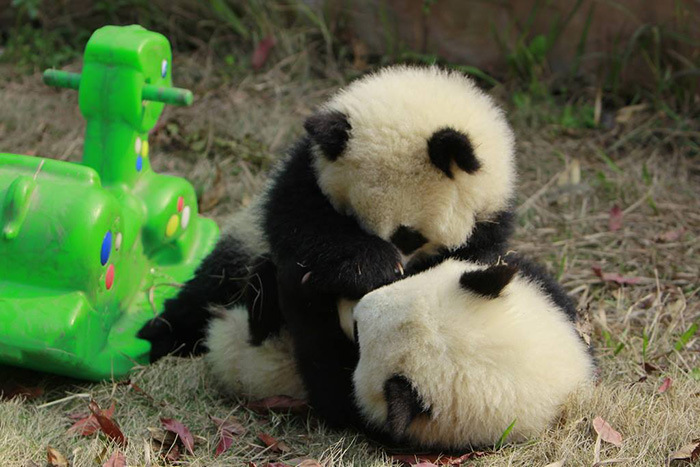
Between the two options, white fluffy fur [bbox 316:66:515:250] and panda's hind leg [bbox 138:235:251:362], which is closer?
white fluffy fur [bbox 316:66:515:250]

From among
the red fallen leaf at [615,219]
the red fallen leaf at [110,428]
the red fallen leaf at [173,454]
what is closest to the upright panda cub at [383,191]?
the red fallen leaf at [173,454]

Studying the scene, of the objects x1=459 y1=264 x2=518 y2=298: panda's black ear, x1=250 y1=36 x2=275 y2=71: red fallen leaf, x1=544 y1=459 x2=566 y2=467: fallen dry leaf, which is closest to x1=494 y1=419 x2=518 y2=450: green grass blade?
x1=544 y1=459 x2=566 y2=467: fallen dry leaf

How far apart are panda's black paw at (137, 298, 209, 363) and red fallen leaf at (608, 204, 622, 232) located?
2.29 meters

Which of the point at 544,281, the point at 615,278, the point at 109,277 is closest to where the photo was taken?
the point at 544,281

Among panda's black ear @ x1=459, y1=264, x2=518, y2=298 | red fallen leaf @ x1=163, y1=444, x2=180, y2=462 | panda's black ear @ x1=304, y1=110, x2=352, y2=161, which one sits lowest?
red fallen leaf @ x1=163, y1=444, x2=180, y2=462

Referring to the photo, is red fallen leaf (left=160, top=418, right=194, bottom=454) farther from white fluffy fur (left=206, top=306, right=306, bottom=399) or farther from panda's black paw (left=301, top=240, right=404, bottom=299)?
panda's black paw (left=301, top=240, right=404, bottom=299)

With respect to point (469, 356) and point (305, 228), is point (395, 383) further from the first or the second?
point (305, 228)

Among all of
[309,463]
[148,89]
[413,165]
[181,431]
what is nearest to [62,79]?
[148,89]

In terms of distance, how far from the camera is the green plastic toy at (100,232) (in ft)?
10.0

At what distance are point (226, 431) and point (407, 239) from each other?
0.93m

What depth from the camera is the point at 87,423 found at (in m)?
2.96

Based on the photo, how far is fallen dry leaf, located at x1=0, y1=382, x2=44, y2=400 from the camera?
124 inches

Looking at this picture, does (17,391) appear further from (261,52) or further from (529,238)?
(261,52)

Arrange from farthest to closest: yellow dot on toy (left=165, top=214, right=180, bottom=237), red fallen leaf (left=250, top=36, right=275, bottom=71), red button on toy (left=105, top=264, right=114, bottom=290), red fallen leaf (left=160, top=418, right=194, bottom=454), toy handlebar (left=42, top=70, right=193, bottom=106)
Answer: red fallen leaf (left=250, top=36, right=275, bottom=71), yellow dot on toy (left=165, top=214, right=180, bottom=237), toy handlebar (left=42, top=70, right=193, bottom=106), red button on toy (left=105, top=264, right=114, bottom=290), red fallen leaf (left=160, top=418, right=194, bottom=454)
